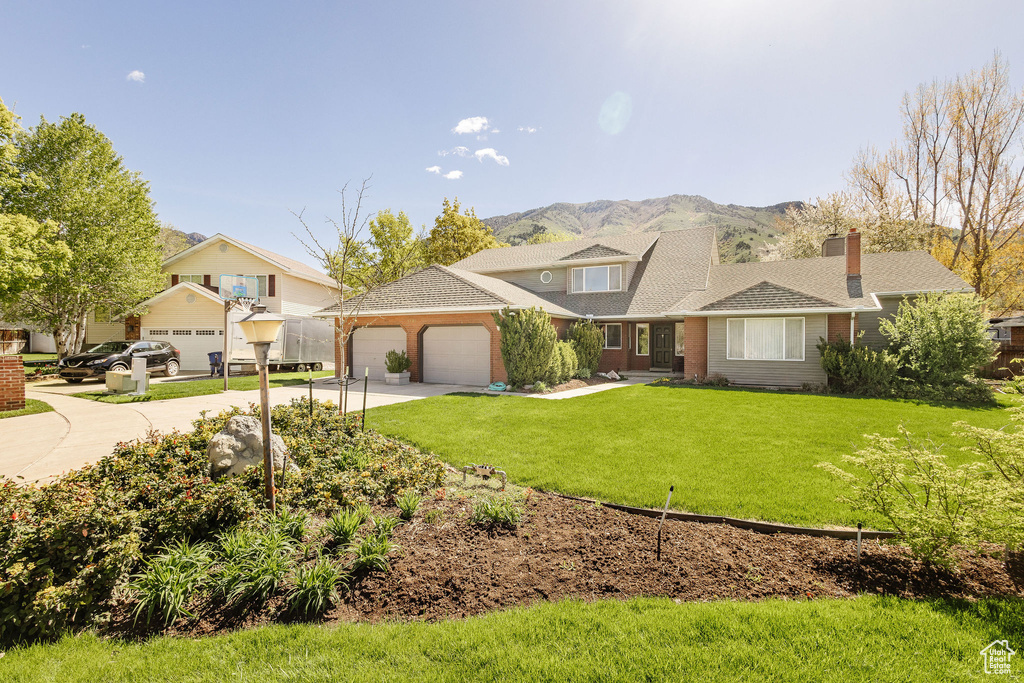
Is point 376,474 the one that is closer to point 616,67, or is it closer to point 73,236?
point 616,67

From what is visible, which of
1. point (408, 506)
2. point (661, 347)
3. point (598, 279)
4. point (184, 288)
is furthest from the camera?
point (184, 288)

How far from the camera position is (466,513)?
180 inches

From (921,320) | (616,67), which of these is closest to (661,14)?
(616,67)

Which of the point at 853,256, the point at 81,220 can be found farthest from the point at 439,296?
the point at 81,220

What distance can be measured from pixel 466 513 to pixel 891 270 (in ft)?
68.4

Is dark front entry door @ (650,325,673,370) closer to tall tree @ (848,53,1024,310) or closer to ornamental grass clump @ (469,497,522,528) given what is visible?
ornamental grass clump @ (469,497,522,528)

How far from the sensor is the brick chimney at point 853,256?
16.9 metres

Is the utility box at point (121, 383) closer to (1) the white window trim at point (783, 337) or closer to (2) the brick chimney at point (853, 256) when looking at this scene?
(1) the white window trim at point (783, 337)

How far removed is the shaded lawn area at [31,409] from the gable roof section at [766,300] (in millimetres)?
19270

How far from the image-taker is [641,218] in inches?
5310

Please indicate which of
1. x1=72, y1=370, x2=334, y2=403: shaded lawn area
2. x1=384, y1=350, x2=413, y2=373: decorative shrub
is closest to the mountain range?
x1=384, y1=350, x2=413, y2=373: decorative shrub

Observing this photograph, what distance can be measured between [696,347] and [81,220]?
27.1 meters

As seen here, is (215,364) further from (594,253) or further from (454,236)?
(454,236)

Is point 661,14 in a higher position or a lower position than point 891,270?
higher
